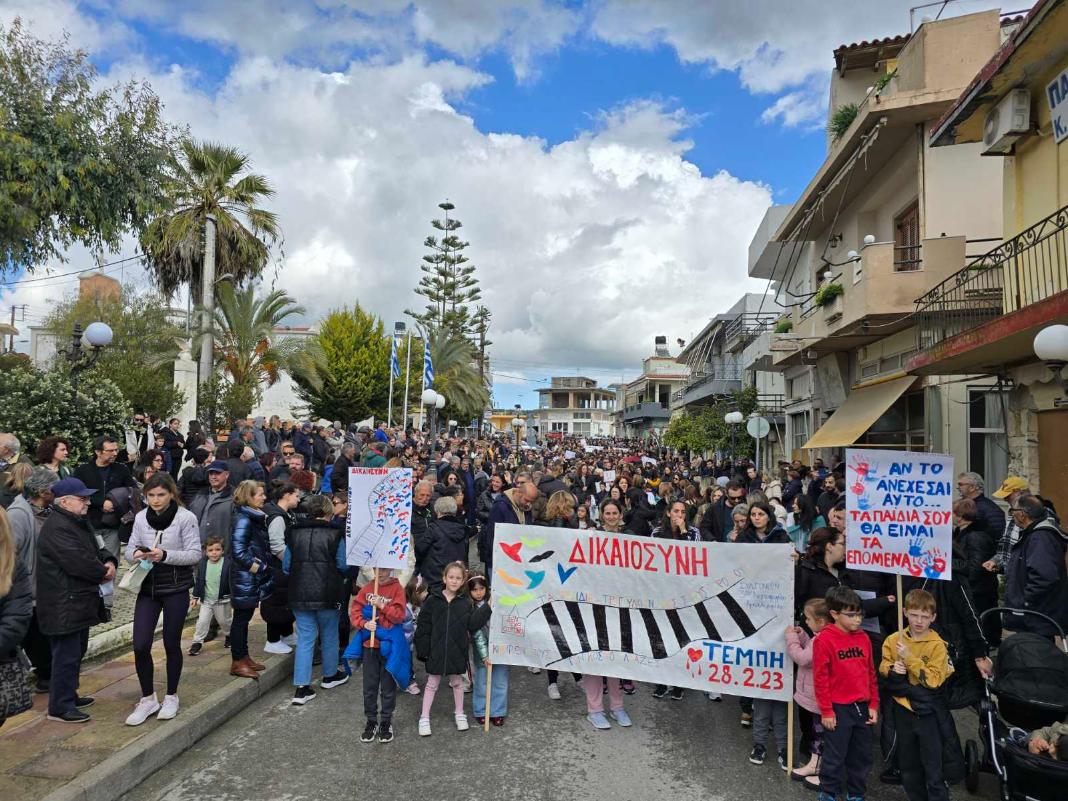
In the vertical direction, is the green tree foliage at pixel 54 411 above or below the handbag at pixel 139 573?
above

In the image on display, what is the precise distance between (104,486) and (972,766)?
7968mm

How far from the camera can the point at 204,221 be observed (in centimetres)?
2092

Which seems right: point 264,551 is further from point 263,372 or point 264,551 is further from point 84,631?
point 263,372

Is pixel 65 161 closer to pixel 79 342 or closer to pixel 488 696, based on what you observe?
pixel 79 342

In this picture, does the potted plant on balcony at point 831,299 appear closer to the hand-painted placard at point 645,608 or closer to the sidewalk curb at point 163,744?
the hand-painted placard at point 645,608

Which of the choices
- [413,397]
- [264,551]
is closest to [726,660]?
[264,551]

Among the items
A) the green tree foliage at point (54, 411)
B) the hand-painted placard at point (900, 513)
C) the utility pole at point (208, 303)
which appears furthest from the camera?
the utility pole at point (208, 303)

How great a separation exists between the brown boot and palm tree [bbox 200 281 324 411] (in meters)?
15.3

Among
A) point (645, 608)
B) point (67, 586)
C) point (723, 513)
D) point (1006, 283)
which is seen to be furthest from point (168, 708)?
point (1006, 283)

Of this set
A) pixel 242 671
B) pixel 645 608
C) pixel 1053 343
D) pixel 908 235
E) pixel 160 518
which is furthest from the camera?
pixel 908 235

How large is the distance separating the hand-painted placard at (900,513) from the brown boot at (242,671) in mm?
5039

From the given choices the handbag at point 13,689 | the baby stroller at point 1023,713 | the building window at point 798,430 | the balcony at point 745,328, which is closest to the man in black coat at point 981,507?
the baby stroller at point 1023,713

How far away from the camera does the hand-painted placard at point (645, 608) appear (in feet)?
16.5

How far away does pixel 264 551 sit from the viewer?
6.04 metres
